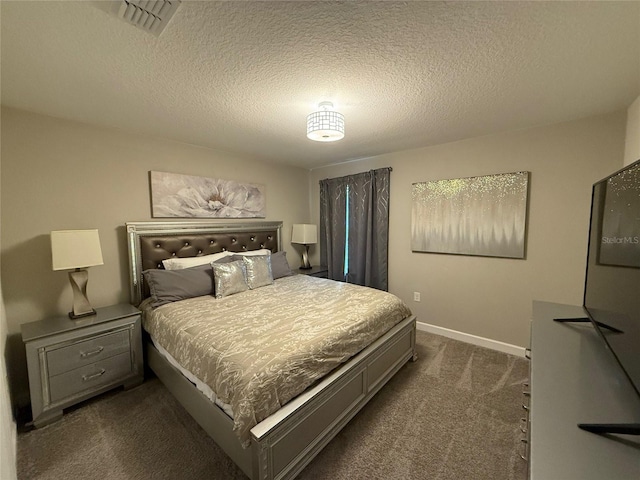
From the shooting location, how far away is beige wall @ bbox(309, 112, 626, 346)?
7.23 feet

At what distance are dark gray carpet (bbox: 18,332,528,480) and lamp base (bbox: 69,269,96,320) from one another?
71 centimetres

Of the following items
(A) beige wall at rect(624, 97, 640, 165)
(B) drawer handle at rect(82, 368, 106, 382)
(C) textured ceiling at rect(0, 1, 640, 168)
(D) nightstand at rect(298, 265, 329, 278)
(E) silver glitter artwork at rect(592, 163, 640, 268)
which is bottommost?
(B) drawer handle at rect(82, 368, 106, 382)

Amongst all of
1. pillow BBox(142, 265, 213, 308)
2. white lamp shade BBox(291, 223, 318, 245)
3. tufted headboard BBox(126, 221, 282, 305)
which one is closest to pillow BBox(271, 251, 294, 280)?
tufted headboard BBox(126, 221, 282, 305)

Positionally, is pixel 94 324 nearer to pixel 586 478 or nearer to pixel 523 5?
pixel 586 478

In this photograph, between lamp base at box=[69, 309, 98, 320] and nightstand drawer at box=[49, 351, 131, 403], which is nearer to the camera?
nightstand drawer at box=[49, 351, 131, 403]

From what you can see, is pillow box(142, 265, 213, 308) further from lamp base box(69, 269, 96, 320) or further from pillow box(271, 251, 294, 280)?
pillow box(271, 251, 294, 280)

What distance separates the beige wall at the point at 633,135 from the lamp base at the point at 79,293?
4.27 metres

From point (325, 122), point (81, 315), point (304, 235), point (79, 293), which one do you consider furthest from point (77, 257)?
point (304, 235)

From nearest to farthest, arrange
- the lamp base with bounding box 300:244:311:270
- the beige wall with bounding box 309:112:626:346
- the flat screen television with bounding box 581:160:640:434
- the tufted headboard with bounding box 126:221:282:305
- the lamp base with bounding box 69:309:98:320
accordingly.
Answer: the flat screen television with bounding box 581:160:640:434, the lamp base with bounding box 69:309:98:320, the beige wall with bounding box 309:112:626:346, the tufted headboard with bounding box 126:221:282:305, the lamp base with bounding box 300:244:311:270

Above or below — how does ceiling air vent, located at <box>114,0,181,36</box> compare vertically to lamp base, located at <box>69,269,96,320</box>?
above

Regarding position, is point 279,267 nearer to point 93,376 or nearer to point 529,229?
point 93,376

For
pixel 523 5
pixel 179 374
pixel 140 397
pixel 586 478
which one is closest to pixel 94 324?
pixel 140 397

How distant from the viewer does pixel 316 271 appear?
394 cm

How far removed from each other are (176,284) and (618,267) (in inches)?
116
